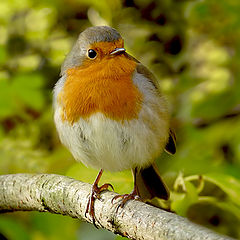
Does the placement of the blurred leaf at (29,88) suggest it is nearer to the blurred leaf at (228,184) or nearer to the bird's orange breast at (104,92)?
the bird's orange breast at (104,92)

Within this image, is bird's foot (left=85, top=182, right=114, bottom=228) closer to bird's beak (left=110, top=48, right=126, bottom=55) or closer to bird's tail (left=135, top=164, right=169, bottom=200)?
bird's tail (left=135, top=164, right=169, bottom=200)

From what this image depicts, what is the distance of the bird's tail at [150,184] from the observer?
3816mm

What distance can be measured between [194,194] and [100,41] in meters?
1.03

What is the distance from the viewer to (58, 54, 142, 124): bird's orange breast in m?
3.23

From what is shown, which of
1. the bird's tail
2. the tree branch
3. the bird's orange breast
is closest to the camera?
the tree branch

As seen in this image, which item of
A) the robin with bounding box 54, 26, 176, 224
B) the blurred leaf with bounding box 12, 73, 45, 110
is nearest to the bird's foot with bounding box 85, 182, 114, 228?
the robin with bounding box 54, 26, 176, 224

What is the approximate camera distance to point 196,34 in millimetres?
4891

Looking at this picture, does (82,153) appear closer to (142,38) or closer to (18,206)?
(18,206)

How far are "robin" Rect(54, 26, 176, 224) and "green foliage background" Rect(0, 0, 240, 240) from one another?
196 mm

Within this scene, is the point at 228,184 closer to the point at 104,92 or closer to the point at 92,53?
the point at 104,92

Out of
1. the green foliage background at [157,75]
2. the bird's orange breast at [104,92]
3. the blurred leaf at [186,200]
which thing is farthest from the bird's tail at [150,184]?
the bird's orange breast at [104,92]

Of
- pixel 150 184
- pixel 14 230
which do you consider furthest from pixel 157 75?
pixel 14 230

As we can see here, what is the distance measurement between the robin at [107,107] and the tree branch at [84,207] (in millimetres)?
97

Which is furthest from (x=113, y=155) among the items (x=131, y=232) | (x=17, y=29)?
(x=17, y=29)
